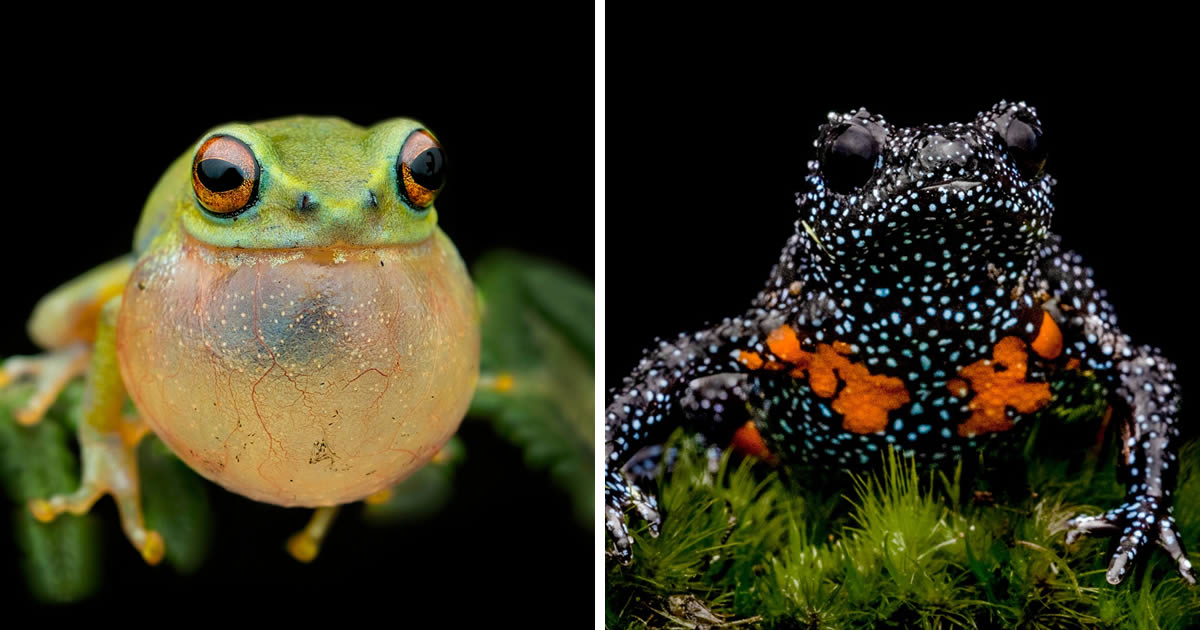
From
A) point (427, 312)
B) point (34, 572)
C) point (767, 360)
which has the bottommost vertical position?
point (34, 572)

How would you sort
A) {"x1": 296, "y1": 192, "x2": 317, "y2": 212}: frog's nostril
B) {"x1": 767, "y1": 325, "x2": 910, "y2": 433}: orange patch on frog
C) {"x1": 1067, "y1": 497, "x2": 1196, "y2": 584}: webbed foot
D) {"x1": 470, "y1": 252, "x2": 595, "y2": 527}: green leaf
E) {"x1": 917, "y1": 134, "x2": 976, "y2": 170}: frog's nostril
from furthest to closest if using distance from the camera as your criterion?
{"x1": 470, "y1": 252, "x2": 595, "y2": 527}: green leaf → {"x1": 767, "y1": 325, "x2": 910, "y2": 433}: orange patch on frog → {"x1": 1067, "y1": 497, "x2": 1196, "y2": 584}: webbed foot → {"x1": 917, "y1": 134, "x2": 976, "y2": 170}: frog's nostril → {"x1": 296, "y1": 192, "x2": 317, "y2": 212}: frog's nostril

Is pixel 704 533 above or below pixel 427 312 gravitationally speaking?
below

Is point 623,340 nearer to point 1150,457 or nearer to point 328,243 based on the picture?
point 328,243

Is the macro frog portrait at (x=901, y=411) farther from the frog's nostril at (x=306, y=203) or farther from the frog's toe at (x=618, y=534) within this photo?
the frog's nostril at (x=306, y=203)

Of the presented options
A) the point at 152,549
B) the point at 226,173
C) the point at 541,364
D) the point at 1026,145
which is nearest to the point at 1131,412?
the point at 1026,145

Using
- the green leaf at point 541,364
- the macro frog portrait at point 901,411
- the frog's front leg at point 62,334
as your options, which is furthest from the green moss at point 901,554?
the frog's front leg at point 62,334

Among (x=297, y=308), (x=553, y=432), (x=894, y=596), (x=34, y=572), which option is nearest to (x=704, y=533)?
(x=894, y=596)

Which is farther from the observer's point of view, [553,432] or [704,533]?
[553,432]

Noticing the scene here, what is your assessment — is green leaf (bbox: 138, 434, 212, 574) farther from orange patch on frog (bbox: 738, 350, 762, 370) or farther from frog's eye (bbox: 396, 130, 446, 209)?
orange patch on frog (bbox: 738, 350, 762, 370)

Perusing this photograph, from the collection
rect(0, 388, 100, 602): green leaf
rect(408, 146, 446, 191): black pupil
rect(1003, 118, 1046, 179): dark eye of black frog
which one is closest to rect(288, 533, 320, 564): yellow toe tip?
rect(0, 388, 100, 602): green leaf
